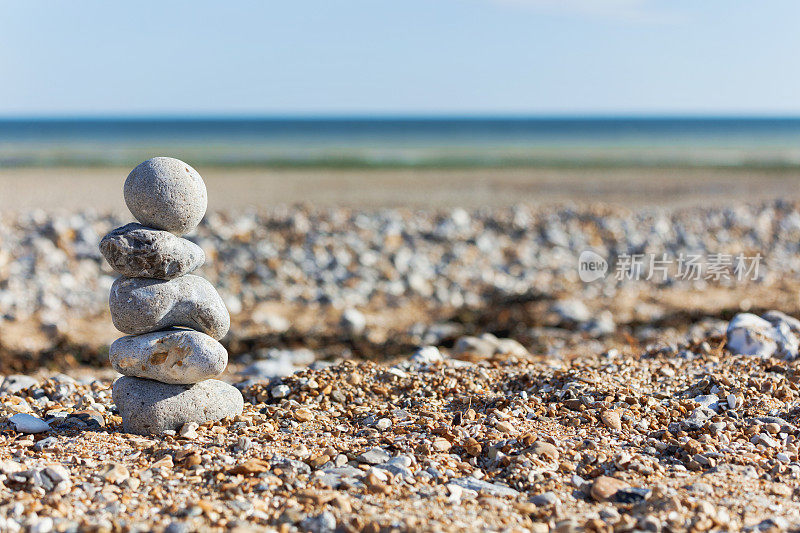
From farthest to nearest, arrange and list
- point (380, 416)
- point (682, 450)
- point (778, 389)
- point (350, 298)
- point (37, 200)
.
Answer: point (37, 200), point (350, 298), point (778, 389), point (380, 416), point (682, 450)

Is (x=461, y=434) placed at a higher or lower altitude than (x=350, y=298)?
higher

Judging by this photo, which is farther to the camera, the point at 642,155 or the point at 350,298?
the point at 642,155

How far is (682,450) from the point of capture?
3344 millimetres

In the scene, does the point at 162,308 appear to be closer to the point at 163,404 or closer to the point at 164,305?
the point at 164,305

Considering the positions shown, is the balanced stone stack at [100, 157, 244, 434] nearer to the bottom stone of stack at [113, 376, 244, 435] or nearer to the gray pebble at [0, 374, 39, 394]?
the bottom stone of stack at [113, 376, 244, 435]

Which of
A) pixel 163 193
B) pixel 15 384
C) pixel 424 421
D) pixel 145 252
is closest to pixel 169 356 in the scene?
pixel 145 252

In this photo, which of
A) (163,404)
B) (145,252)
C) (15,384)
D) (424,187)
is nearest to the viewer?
(145,252)

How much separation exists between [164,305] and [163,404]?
485 millimetres

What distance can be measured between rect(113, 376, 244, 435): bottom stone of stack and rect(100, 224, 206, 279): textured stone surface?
0.56 meters

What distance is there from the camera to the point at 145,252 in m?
3.45

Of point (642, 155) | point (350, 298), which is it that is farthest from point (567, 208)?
point (642, 155)

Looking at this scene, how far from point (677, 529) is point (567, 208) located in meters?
9.72

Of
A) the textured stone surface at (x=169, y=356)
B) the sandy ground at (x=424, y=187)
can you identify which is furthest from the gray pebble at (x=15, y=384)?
the sandy ground at (x=424, y=187)

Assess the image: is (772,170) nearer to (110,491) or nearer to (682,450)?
(682,450)
